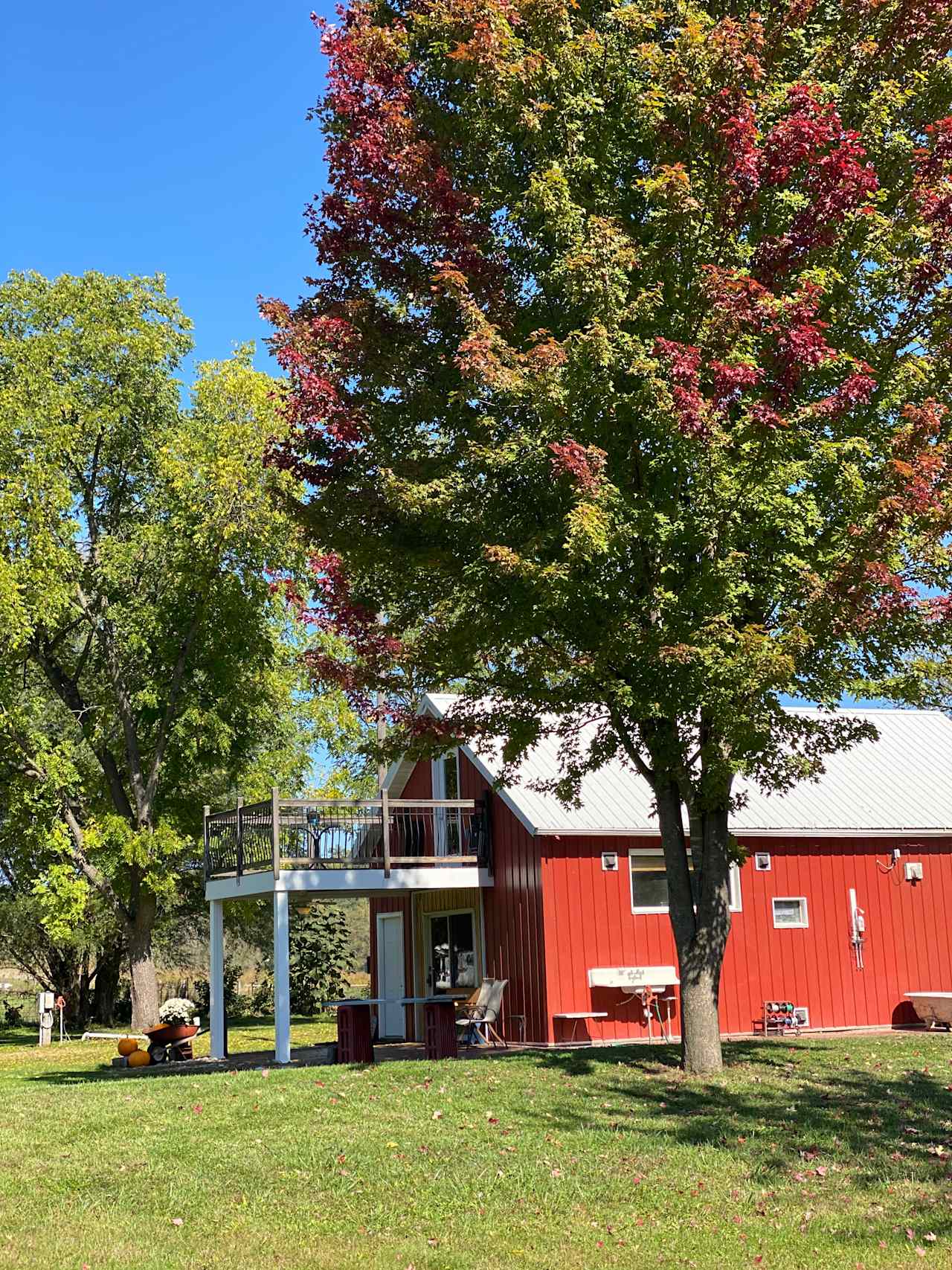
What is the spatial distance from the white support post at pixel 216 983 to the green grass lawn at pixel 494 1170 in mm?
4987

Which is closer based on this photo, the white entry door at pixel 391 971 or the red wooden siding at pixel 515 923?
the red wooden siding at pixel 515 923

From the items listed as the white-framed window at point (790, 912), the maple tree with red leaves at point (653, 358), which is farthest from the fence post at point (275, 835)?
the white-framed window at point (790, 912)

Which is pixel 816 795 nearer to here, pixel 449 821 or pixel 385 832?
pixel 449 821

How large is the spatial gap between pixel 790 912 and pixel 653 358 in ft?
40.6

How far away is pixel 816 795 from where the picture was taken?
22094mm

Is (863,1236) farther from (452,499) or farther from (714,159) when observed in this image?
(714,159)

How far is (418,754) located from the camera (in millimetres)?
14148

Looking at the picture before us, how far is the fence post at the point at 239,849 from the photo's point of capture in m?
18.8

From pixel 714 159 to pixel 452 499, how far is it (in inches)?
151

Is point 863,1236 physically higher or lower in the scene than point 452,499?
lower

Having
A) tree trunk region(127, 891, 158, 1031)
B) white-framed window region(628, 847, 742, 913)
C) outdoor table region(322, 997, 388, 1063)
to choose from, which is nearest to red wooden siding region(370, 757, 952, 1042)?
white-framed window region(628, 847, 742, 913)

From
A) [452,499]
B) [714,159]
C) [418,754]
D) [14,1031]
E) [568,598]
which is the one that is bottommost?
[14,1031]

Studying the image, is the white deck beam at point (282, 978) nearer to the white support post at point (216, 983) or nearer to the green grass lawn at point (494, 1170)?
the white support post at point (216, 983)

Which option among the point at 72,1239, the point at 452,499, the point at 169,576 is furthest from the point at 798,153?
the point at 169,576
